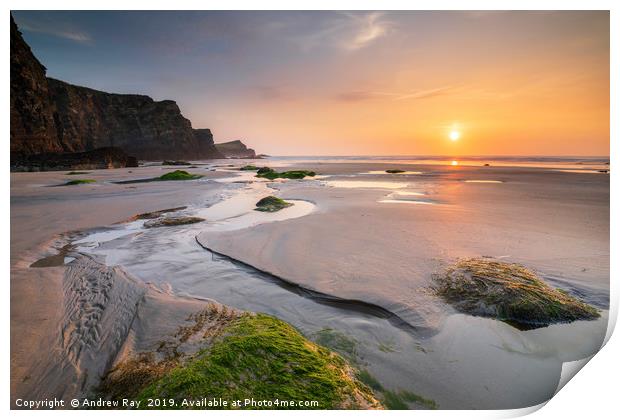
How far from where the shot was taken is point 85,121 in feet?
155

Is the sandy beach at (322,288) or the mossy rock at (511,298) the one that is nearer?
the sandy beach at (322,288)

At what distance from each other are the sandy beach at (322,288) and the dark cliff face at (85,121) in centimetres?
1036

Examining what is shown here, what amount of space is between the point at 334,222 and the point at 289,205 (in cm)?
285

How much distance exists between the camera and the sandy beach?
2357 mm

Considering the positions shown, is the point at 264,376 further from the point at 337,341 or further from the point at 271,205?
the point at 271,205

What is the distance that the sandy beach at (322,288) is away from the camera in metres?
2.36

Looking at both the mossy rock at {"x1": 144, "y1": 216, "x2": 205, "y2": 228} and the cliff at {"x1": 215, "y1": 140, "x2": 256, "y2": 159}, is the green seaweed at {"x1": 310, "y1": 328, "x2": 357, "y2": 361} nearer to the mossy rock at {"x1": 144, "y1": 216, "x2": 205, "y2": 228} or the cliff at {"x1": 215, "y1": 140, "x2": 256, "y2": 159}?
the mossy rock at {"x1": 144, "y1": 216, "x2": 205, "y2": 228}

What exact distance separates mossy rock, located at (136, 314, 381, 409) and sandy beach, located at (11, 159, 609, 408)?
1.16ft

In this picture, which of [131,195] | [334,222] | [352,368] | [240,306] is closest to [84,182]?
[131,195]

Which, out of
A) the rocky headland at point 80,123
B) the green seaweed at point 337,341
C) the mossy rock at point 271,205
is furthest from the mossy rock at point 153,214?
the green seaweed at point 337,341

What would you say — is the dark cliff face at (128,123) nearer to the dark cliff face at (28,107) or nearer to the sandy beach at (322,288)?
the dark cliff face at (28,107)

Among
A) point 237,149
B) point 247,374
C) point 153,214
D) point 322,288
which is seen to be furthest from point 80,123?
point 237,149

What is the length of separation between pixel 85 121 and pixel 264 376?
2388 inches
